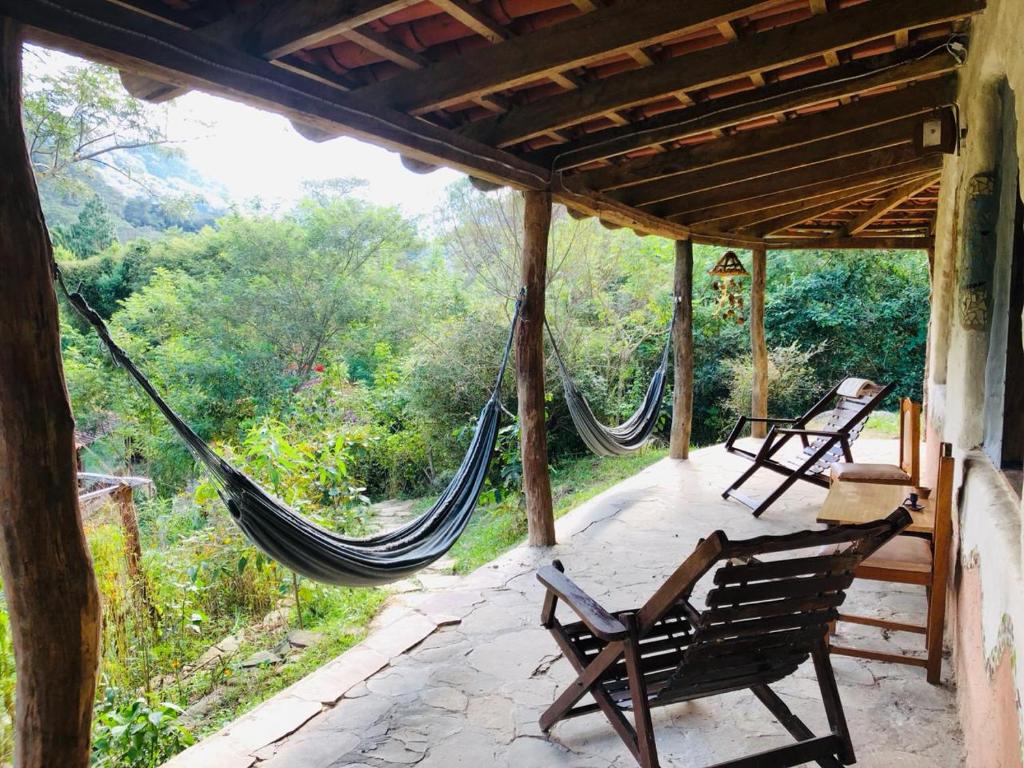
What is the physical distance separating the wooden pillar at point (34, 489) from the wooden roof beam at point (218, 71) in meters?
0.12

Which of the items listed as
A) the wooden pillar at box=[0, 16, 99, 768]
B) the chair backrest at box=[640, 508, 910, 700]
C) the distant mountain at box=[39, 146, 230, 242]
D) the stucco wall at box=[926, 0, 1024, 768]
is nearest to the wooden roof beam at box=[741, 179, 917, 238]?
the stucco wall at box=[926, 0, 1024, 768]

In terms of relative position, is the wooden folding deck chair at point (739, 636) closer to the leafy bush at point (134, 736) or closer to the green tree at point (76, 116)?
the leafy bush at point (134, 736)

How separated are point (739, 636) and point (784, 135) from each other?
2.55 metres

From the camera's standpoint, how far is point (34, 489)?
1.32m

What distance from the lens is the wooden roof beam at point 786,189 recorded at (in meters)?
3.94

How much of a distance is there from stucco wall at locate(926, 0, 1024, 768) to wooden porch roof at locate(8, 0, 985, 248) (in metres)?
0.31

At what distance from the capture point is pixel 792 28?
7.31 feet

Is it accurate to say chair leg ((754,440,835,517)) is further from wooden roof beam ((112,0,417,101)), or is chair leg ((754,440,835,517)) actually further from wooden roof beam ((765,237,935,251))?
wooden roof beam ((112,0,417,101))

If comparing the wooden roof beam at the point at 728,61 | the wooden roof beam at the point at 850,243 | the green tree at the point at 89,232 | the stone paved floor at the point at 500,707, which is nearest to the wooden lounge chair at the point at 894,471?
the stone paved floor at the point at 500,707

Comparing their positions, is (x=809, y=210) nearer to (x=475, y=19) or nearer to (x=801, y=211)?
(x=801, y=211)

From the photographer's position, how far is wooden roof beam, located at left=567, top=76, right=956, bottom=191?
3.01 metres

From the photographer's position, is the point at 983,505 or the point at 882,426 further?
the point at 882,426

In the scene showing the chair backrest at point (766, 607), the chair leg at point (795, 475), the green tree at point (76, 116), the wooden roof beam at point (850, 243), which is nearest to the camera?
the chair backrest at point (766, 607)

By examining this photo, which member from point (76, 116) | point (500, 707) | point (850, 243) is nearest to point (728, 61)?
point (500, 707)
